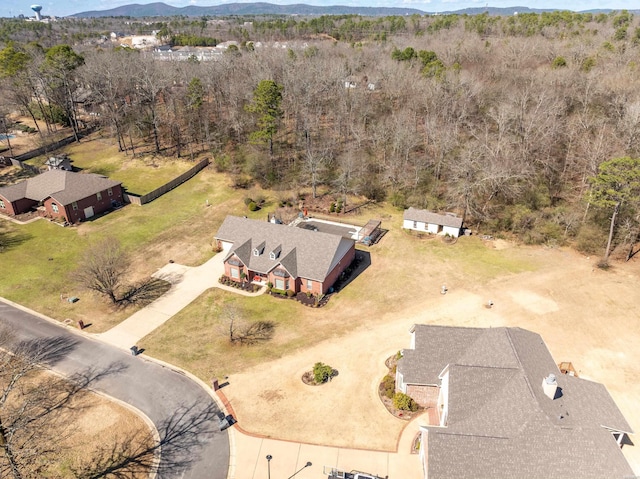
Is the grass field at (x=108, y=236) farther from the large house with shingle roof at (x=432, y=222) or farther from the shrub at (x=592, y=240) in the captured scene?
the shrub at (x=592, y=240)

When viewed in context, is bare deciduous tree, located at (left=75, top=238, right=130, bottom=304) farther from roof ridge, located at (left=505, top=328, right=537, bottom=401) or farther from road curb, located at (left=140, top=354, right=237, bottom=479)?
roof ridge, located at (left=505, top=328, right=537, bottom=401)

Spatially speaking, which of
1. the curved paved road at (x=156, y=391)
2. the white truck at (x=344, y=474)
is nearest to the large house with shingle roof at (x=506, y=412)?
the white truck at (x=344, y=474)

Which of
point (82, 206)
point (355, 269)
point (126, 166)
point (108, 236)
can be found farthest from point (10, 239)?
point (355, 269)

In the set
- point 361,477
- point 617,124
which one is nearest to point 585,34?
point 617,124

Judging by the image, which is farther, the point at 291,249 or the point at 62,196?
the point at 62,196

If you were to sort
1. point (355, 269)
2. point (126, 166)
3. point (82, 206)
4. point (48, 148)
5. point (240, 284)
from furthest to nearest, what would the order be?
point (48, 148), point (126, 166), point (82, 206), point (355, 269), point (240, 284)

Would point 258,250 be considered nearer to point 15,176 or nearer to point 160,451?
point 160,451
